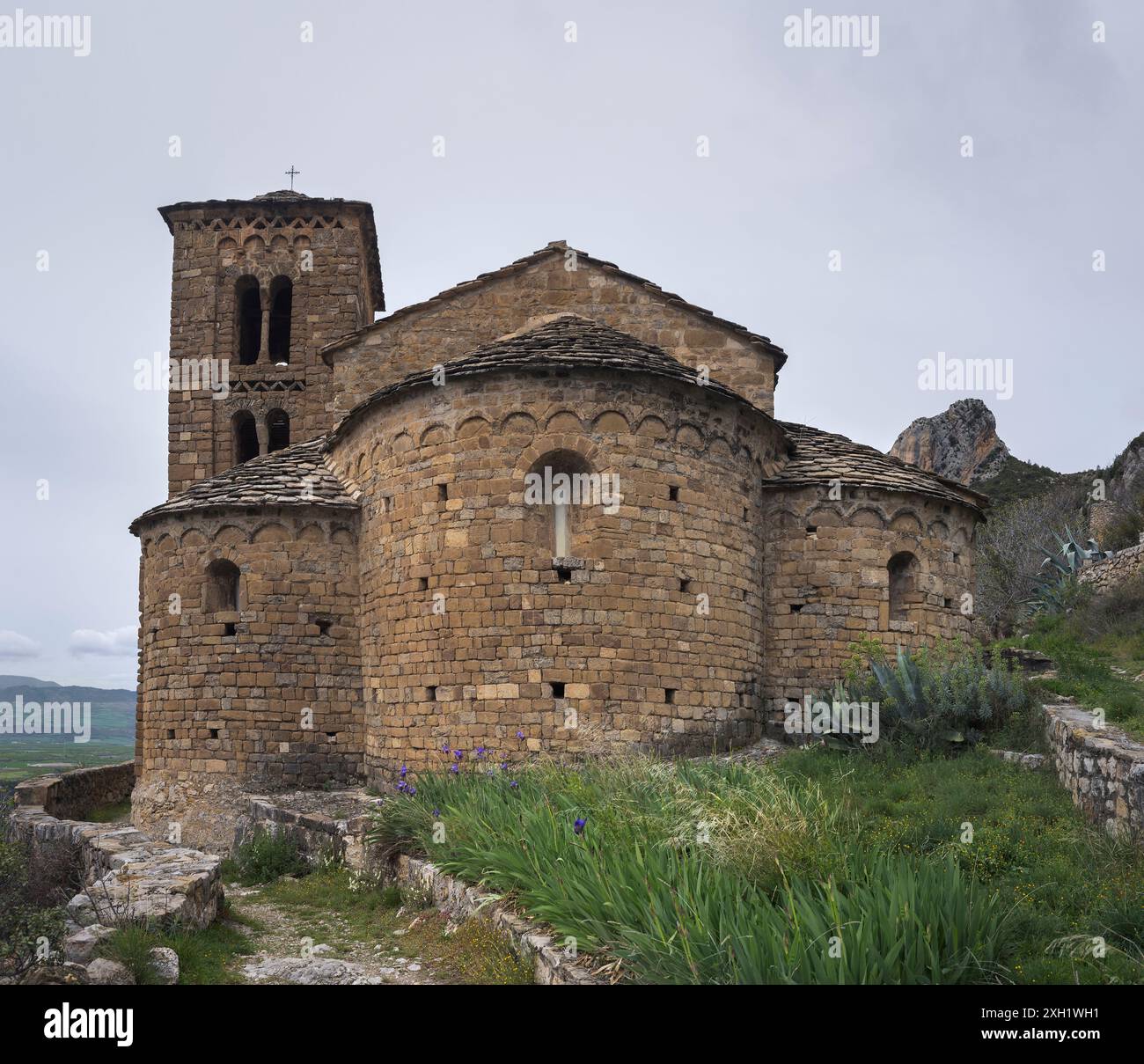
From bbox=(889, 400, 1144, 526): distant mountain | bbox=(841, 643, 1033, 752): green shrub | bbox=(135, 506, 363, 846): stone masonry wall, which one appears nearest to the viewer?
bbox=(841, 643, 1033, 752): green shrub

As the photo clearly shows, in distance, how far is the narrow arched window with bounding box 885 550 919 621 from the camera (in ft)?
39.7

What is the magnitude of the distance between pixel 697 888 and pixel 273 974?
2.92m

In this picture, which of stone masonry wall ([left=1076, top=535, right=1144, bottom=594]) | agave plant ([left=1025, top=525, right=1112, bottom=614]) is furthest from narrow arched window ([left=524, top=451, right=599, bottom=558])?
agave plant ([left=1025, top=525, right=1112, bottom=614])

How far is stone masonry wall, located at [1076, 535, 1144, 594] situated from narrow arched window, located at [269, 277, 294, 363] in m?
16.9

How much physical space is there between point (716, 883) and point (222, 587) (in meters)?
9.33

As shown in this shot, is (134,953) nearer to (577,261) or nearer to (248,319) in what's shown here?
(577,261)

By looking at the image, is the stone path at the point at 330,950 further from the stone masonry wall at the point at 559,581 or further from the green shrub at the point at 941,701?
the green shrub at the point at 941,701

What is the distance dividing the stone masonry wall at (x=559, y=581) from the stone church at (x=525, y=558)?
3 centimetres

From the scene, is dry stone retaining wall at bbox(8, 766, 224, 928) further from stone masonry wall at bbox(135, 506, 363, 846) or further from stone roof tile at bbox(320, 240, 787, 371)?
stone roof tile at bbox(320, 240, 787, 371)

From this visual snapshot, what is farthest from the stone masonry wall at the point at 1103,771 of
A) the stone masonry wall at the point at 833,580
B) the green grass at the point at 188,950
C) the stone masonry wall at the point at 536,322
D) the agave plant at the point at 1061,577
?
the agave plant at the point at 1061,577

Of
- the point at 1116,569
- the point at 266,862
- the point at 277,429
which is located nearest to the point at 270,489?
the point at 266,862

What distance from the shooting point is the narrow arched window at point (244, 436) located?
19.1 metres

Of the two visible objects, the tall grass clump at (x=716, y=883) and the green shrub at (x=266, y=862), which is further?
the green shrub at (x=266, y=862)

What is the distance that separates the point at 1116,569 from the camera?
57.1 feet
